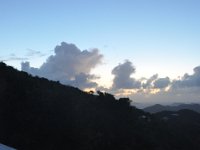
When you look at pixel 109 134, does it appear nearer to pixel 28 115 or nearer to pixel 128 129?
pixel 128 129

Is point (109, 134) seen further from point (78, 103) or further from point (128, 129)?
point (78, 103)

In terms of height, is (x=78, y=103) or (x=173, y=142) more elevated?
(x=78, y=103)

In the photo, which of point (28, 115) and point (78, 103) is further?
point (78, 103)

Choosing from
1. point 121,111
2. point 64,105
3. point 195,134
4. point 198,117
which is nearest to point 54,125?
point 64,105

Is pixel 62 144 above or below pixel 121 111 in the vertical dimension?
below

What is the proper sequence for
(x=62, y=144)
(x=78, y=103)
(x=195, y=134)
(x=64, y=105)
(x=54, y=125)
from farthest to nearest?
(x=195, y=134), (x=78, y=103), (x=64, y=105), (x=54, y=125), (x=62, y=144)

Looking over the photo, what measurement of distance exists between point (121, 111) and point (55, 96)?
1227 centimetres

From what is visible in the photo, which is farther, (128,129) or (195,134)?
(195,134)

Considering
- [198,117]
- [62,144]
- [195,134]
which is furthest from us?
[198,117]

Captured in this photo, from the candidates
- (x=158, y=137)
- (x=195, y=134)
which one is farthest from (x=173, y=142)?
(x=195, y=134)

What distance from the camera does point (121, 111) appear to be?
214 feet

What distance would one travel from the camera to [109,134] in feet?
178

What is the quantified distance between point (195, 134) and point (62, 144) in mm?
57125

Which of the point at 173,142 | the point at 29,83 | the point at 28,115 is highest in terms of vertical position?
the point at 29,83
